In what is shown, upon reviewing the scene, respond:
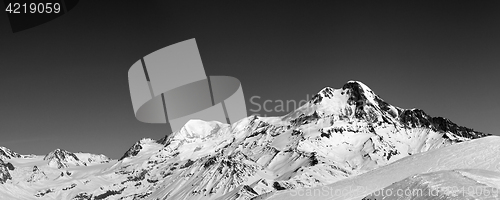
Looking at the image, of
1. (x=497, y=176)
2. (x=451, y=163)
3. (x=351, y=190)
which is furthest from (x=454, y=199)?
(x=451, y=163)

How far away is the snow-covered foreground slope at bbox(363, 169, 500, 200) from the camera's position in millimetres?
38188

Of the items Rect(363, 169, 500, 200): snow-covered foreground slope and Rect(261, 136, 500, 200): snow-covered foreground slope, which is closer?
Rect(363, 169, 500, 200): snow-covered foreground slope

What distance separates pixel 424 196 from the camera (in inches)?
1588

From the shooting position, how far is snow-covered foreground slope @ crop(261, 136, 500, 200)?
6762 cm

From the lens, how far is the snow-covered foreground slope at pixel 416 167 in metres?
Result: 67.6

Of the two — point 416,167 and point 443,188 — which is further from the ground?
point 443,188

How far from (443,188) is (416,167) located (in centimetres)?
3493

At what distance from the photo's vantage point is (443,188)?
4019 centimetres

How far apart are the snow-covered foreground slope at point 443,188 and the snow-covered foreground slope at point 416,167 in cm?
1947

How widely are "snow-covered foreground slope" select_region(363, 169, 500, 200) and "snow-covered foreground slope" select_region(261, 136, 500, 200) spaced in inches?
766

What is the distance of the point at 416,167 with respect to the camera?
2904 inches

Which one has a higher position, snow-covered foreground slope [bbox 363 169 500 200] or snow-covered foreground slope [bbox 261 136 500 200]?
snow-covered foreground slope [bbox 363 169 500 200]

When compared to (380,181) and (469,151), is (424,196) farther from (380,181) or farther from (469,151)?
(469,151)

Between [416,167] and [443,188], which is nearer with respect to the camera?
[443,188]
